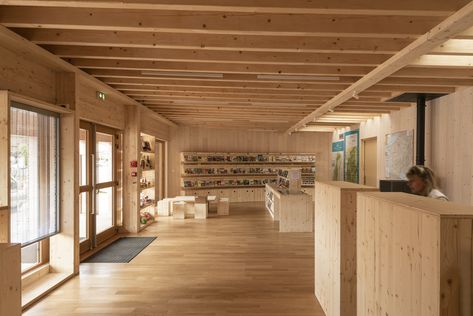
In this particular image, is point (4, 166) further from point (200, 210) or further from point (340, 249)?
point (200, 210)

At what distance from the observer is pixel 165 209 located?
9.41m

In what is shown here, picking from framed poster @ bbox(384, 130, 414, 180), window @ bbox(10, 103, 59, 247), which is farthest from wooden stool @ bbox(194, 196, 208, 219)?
framed poster @ bbox(384, 130, 414, 180)

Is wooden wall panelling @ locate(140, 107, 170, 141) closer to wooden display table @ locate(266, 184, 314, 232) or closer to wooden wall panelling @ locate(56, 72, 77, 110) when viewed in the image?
wooden wall panelling @ locate(56, 72, 77, 110)

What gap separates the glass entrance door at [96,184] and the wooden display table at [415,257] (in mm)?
4969

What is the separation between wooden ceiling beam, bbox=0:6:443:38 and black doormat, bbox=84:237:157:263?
145 inches

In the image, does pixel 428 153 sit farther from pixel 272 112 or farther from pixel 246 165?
pixel 246 165

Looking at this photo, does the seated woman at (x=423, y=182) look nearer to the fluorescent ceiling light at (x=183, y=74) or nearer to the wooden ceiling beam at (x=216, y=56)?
the wooden ceiling beam at (x=216, y=56)

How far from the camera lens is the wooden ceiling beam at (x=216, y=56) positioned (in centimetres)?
402

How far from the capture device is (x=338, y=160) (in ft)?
39.4

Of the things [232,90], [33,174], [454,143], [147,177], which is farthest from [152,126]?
[454,143]

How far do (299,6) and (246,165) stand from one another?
32.4 ft

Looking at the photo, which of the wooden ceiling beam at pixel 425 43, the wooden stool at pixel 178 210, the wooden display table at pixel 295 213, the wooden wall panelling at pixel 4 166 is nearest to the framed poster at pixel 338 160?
the wooden display table at pixel 295 213

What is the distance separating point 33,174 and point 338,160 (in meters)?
10.4

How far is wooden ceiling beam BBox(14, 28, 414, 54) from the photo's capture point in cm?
356
